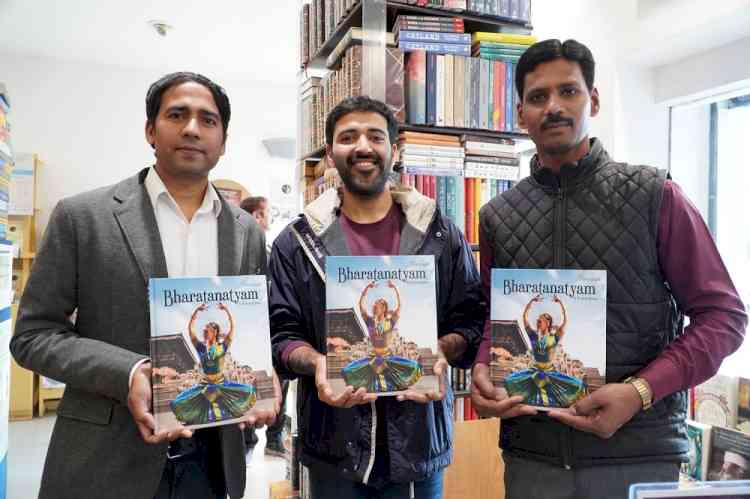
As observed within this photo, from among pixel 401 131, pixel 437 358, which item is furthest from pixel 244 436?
pixel 401 131

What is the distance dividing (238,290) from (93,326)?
1.27 feet

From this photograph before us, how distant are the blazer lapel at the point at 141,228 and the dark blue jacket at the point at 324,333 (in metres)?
0.35

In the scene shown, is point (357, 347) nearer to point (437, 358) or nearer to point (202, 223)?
point (437, 358)

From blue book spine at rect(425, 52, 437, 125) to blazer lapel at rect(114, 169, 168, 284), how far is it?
1.47 metres

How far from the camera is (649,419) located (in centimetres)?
129

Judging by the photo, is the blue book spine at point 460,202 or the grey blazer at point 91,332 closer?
the grey blazer at point 91,332

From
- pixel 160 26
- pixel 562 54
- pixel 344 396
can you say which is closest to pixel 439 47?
pixel 562 54

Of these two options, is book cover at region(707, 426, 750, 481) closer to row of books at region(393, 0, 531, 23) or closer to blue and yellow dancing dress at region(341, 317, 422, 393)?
blue and yellow dancing dress at region(341, 317, 422, 393)

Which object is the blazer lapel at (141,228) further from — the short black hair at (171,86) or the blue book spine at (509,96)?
the blue book spine at (509,96)

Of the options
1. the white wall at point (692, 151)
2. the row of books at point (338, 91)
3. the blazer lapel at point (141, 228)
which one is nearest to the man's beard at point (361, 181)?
the blazer lapel at point (141, 228)

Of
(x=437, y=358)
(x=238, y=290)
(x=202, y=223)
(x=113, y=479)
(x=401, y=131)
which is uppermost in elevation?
(x=401, y=131)

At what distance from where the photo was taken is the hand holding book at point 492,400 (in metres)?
1.27

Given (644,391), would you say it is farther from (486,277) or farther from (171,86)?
(171,86)

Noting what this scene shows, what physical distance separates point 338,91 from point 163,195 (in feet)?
5.03
